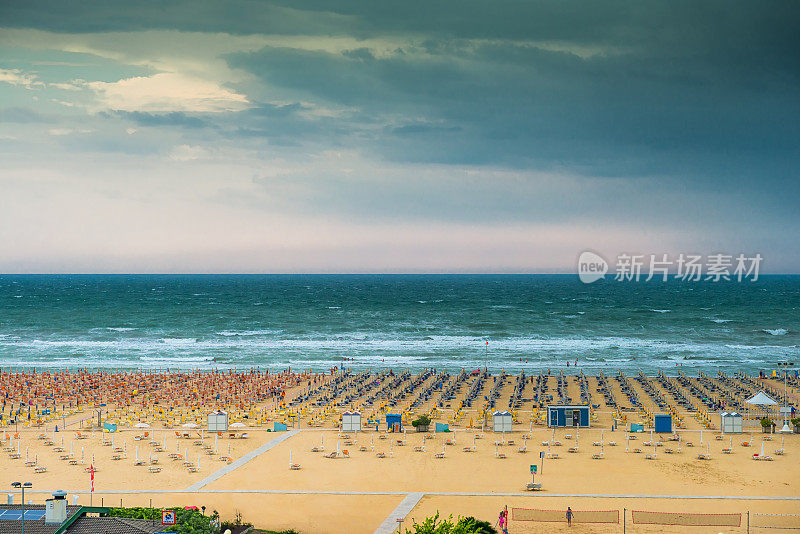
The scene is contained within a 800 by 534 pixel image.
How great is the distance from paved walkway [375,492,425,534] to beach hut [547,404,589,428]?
1474cm

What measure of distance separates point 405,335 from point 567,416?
2349 inches

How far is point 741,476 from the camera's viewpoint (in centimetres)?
3259

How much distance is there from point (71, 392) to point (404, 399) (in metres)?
23.9

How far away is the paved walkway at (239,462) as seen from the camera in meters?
31.7

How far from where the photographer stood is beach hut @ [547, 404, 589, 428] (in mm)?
42844

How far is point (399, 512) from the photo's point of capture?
2795 cm

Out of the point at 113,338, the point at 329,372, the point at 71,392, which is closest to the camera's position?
the point at 71,392

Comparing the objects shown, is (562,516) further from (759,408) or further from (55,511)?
(759,408)

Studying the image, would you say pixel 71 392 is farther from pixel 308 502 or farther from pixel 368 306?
pixel 368 306

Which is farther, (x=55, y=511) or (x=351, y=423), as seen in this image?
(x=351, y=423)

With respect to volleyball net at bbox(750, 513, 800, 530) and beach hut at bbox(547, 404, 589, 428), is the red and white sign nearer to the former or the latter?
volleyball net at bbox(750, 513, 800, 530)

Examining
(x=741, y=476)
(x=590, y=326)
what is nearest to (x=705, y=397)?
(x=741, y=476)

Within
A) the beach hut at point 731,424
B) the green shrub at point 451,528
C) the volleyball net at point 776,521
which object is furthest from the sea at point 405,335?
the green shrub at point 451,528

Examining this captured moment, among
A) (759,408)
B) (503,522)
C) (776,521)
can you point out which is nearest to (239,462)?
(503,522)
